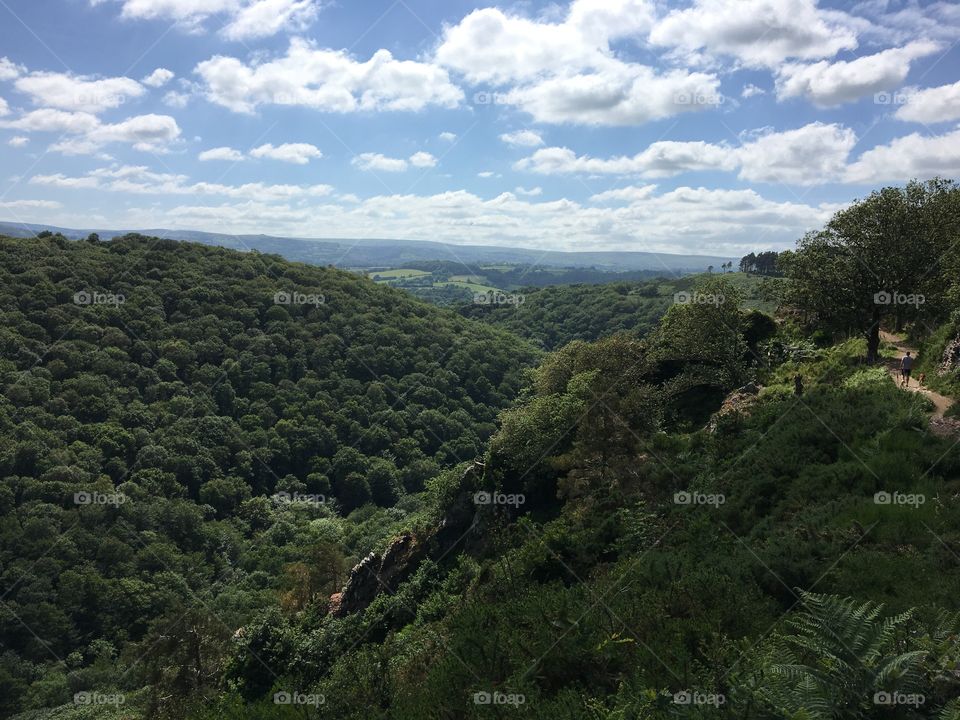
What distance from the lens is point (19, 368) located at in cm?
6394

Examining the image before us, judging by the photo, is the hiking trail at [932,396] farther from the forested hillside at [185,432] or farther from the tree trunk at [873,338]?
the forested hillside at [185,432]

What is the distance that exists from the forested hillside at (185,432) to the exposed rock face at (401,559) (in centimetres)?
659

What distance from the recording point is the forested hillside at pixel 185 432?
48.8 metres

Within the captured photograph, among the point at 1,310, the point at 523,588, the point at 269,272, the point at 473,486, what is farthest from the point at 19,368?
the point at 523,588

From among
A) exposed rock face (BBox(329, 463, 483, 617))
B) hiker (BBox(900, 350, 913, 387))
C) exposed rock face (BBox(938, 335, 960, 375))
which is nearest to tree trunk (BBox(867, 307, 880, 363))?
exposed rock face (BBox(938, 335, 960, 375))

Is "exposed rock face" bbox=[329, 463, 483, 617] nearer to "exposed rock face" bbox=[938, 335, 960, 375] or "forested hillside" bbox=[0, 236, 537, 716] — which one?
"forested hillside" bbox=[0, 236, 537, 716]

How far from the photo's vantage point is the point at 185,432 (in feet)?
226

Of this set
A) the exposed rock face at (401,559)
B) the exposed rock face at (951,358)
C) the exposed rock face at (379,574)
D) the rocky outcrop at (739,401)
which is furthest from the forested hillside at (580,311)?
the exposed rock face at (379,574)

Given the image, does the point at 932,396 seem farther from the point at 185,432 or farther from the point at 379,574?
the point at 185,432

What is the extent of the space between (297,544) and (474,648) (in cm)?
5566

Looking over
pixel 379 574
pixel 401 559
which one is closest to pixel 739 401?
pixel 401 559

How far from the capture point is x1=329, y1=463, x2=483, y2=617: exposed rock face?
22.4m

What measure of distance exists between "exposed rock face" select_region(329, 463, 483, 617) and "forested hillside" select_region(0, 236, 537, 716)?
659 cm

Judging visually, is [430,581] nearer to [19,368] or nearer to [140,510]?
[140,510]
